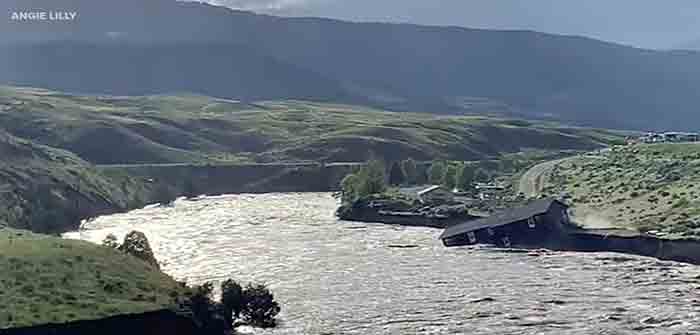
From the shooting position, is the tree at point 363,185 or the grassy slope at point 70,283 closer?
the grassy slope at point 70,283

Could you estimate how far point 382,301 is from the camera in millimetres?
86000

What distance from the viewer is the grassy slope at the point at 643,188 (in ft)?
403

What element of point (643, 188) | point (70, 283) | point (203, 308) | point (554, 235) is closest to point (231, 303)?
point (203, 308)

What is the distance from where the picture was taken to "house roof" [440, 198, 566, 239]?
12725 centimetres

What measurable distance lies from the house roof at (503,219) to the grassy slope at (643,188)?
8.06m

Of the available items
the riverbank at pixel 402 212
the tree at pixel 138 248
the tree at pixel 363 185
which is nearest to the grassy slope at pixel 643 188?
the riverbank at pixel 402 212

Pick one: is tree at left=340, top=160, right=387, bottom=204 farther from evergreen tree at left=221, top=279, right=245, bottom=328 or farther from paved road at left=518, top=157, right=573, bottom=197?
evergreen tree at left=221, top=279, right=245, bottom=328

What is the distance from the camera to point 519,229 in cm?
12588

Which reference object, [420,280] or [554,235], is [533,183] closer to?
[554,235]

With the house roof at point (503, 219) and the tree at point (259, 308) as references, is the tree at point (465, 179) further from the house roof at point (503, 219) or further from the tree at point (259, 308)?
the tree at point (259, 308)

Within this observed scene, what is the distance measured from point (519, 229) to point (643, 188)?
1121 inches

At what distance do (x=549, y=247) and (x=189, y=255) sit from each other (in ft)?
134

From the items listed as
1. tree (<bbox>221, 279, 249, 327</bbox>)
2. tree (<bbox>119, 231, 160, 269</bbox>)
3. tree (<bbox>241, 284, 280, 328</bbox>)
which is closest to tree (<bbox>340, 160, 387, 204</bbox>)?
tree (<bbox>119, 231, 160, 269</bbox>)

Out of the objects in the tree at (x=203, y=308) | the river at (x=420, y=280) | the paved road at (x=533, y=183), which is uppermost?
the paved road at (x=533, y=183)
